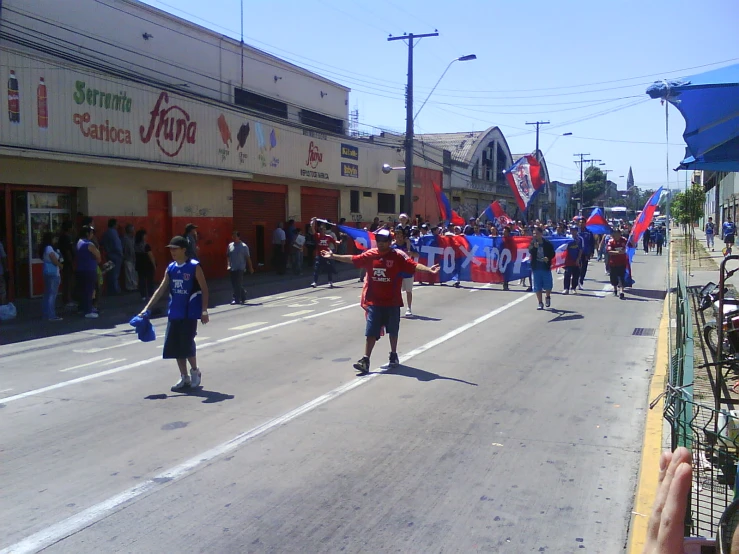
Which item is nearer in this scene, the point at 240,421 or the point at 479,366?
the point at 240,421

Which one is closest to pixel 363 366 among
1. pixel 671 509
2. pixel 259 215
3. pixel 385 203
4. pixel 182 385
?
pixel 182 385

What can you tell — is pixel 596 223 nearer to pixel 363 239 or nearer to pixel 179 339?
pixel 363 239

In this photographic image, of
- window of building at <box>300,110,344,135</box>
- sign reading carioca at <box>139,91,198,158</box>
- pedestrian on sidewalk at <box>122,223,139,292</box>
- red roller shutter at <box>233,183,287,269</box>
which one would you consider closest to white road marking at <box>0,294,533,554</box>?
pedestrian on sidewalk at <box>122,223,139,292</box>

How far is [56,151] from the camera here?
605 inches

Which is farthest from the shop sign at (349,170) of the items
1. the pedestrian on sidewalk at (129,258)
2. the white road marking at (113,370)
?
the white road marking at (113,370)

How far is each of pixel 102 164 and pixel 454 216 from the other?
12.7 metres

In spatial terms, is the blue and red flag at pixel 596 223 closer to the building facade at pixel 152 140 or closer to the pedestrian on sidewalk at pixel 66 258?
the building facade at pixel 152 140

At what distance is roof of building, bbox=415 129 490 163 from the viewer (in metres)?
55.4

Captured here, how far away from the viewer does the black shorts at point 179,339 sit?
8078 mm

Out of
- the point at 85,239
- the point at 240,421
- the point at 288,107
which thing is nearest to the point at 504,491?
the point at 240,421

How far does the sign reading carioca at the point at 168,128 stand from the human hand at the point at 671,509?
17.4 meters

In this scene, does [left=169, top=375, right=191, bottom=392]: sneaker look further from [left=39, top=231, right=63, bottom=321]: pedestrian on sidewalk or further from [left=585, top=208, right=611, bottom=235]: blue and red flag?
[left=585, top=208, right=611, bottom=235]: blue and red flag

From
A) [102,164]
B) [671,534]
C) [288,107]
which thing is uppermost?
[288,107]

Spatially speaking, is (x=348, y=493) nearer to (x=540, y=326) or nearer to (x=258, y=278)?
(x=540, y=326)
